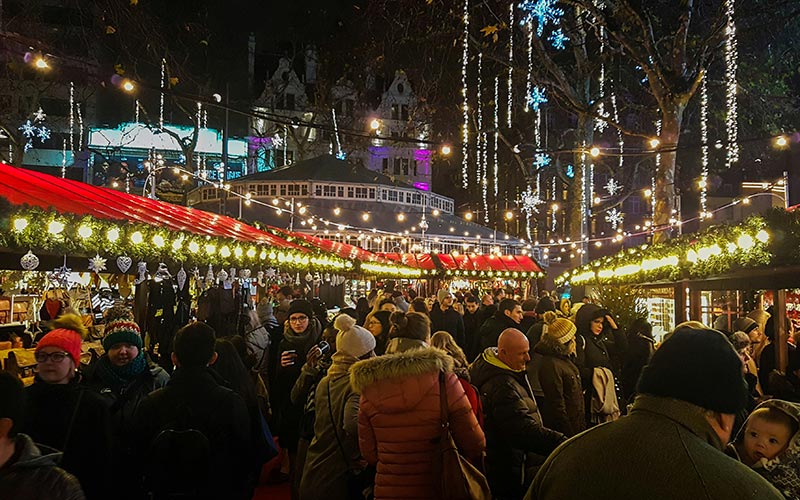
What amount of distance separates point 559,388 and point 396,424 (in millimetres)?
2082

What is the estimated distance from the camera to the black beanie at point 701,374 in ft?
5.44

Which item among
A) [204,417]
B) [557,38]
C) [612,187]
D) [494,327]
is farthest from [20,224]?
[612,187]

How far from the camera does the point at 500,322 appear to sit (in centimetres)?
823

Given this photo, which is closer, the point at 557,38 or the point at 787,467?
the point at 787,467

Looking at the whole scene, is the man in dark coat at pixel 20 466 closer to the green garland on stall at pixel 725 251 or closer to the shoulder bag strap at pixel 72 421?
the shoulder bag strap at pixel 72 421

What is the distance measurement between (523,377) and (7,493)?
9.59 feet

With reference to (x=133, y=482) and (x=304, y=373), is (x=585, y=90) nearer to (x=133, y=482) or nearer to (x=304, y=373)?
(x=304, y=373)

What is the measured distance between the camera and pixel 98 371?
411 cm

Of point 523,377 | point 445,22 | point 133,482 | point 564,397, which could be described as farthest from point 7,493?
point 445,22

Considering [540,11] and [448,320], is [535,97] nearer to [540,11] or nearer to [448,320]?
[540,11]

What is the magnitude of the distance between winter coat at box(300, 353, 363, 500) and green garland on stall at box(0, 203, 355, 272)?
2.34m

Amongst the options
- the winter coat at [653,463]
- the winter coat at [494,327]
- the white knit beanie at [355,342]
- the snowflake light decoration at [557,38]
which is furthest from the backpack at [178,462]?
the snowflake light decoration at [557,38]

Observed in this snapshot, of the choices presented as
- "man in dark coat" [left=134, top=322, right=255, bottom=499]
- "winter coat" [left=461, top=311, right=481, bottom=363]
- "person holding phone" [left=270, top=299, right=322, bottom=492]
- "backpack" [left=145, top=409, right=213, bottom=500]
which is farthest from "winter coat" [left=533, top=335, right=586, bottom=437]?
"winter coat" [left=461, top=311, right=481, bottom=363]

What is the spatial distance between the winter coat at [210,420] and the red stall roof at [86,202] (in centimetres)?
195
